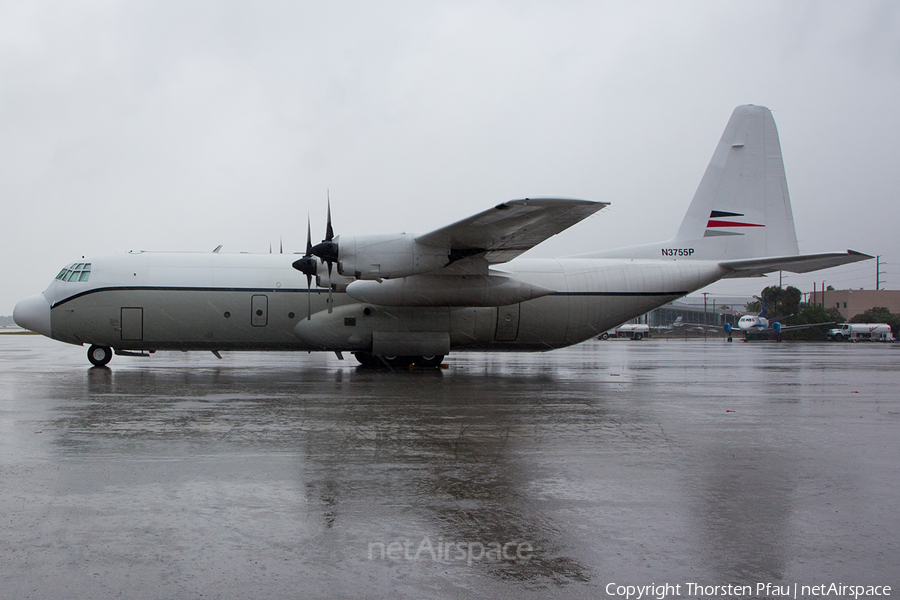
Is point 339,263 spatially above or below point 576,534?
above

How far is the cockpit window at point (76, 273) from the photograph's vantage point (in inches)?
693

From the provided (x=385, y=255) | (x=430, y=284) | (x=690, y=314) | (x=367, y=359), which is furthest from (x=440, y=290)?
(x=690, y=314)

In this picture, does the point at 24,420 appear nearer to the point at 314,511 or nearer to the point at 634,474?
the point at 314,511

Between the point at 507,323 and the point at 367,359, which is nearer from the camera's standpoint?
the point at 507,323

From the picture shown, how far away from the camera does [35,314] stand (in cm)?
1753

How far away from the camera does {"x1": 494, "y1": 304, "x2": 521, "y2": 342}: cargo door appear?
18109 millimetres

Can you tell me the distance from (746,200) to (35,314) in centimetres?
2012

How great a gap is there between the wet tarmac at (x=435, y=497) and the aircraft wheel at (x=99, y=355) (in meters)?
8.10

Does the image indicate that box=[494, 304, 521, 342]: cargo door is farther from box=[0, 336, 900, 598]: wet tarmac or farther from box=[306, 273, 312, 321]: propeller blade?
box=[0, 336, 900, 598]: wet tarmac

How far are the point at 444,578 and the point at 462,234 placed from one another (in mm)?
11235

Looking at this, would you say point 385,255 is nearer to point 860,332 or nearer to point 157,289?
point 157,289

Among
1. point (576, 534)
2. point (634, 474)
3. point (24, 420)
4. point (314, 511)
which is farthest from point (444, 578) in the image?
point (24, 420)

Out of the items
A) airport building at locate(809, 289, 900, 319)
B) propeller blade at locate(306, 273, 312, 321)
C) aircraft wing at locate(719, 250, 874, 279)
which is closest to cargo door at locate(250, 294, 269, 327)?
propeller blade at locate(306, 273, 312, 321)

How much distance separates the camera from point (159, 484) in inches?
220
